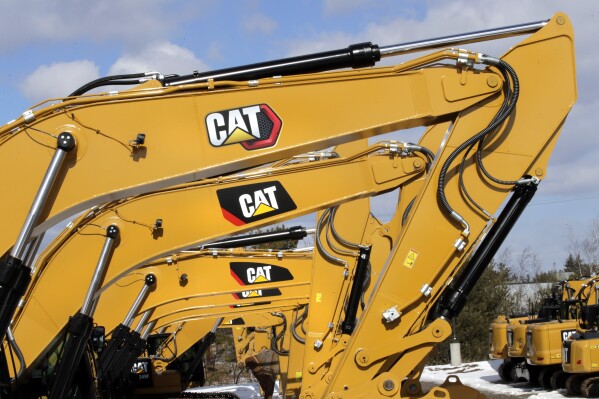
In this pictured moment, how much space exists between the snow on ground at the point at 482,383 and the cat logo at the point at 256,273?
23.6 feet

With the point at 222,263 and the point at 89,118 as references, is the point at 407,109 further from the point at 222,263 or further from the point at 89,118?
the point at 222,263

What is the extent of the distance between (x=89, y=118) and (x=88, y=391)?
4341 mm

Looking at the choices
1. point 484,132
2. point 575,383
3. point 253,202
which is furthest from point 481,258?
point 575,383

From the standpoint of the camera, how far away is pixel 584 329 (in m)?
23.1

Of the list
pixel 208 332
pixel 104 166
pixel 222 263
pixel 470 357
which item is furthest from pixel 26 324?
pixel 470 357

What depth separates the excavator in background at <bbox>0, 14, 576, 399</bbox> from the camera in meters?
7.14

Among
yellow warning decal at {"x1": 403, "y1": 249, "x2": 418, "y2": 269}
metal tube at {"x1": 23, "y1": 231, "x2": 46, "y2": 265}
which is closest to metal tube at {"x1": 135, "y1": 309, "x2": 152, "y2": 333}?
yellow warning decal at {"x1": 403, "y1": 249, "x2": 418, "y2": 269}

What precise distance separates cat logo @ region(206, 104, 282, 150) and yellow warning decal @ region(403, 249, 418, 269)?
7.06 ft

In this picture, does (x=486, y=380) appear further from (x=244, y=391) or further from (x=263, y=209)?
(x=263, y=209)

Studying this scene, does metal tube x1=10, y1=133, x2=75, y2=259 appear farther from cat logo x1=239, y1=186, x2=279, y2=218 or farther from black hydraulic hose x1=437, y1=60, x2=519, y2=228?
black hydraulic hose x1=437, y1=60, x2=519, y2=228

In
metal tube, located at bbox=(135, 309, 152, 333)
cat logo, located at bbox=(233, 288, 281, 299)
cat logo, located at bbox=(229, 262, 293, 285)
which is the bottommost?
metal tube, located at bbox=(135, 309, 152, 333)

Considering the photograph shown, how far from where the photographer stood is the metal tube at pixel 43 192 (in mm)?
6423

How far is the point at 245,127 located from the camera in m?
7.49

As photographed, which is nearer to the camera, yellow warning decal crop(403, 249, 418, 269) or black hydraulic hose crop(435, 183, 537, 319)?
black hydraulic hose crop(435, 183, 537, 319)
